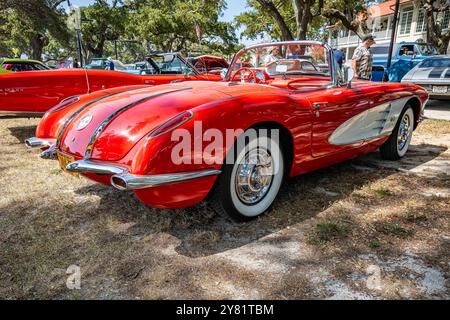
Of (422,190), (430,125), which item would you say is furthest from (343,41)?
(422,190)

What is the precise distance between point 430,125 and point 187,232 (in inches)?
223

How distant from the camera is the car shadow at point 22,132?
543cm

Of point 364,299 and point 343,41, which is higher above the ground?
point 343,41

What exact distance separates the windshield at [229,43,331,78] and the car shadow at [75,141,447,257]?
42.6 inches

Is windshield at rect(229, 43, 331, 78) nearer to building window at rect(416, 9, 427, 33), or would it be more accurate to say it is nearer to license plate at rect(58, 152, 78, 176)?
license plate at rect(58, 152, 78, 176)

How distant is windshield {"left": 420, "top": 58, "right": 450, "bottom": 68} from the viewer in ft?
27.9

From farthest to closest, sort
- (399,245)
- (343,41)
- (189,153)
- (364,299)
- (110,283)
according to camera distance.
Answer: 1. (343,41)
2. (399,245)
3. (189,153)
4. (110,283)
5. (364,299)

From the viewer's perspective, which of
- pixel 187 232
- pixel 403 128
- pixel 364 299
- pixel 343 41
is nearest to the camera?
pixel 364 299

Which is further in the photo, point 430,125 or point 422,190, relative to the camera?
point 430,125

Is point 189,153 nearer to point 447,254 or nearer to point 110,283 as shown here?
point 110,283

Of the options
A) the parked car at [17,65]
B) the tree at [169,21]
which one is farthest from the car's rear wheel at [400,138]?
the tree at [169,21]

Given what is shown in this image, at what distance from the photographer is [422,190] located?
10.6ft

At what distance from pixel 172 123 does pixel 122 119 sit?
1.49 ft

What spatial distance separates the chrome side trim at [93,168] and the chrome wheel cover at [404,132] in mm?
3368
